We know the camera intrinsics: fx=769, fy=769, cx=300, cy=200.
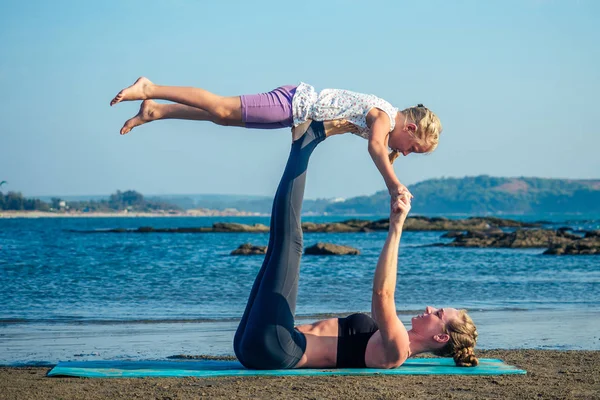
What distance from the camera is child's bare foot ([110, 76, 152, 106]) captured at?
5.57 meters

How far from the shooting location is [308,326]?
5613 millimetres

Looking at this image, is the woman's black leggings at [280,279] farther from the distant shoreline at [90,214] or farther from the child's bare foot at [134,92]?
the distant shoreline at [90,214]

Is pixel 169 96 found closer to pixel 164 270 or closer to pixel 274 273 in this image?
pixel 274 273

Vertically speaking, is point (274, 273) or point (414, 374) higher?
point (274, 273)

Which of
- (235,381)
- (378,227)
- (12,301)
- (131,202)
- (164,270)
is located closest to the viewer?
(235,381)

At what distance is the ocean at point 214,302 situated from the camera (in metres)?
8.21

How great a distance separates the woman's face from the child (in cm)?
110

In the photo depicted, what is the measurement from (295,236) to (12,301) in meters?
10.1

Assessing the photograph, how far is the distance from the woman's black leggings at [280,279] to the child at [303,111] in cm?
35

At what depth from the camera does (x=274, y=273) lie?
5230mm

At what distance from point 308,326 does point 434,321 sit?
927 mm

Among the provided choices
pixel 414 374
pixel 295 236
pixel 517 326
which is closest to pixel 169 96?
pixel 295 236

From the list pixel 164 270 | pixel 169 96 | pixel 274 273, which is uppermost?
pixel 169 96

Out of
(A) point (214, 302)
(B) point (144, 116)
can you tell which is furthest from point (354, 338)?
(A) point (214, 302)
